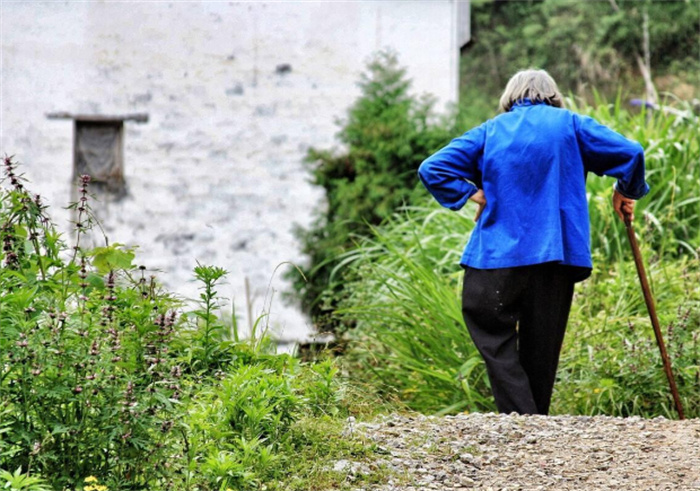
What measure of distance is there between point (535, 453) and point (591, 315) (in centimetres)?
252

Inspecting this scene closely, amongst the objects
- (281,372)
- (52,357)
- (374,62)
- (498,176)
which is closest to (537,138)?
(498,176)

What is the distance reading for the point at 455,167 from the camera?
4508mm

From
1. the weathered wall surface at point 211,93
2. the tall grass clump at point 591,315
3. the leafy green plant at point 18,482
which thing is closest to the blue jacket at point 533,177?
the tall grass clump at point 591,315

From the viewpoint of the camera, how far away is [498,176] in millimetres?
4371

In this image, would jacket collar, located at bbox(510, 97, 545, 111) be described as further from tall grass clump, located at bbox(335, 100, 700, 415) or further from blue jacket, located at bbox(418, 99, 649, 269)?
tall grass clump, located at bbox(335, 100, 700, 415)

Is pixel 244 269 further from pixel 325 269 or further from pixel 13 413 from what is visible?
pixel 13 413

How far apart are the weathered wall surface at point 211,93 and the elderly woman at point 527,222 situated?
5232mm

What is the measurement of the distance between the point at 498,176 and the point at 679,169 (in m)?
2.89

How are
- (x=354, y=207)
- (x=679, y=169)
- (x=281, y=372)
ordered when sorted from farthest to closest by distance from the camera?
(x=354, y=207) → (x=679, y=169) → (x=281, y=372)

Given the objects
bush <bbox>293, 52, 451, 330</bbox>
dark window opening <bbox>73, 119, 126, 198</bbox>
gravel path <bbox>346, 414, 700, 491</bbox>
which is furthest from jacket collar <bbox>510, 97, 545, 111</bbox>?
dark window opening <bbox>73, 119, 126, 198</bbox>

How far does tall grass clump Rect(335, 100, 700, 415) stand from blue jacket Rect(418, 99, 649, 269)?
2.51ft

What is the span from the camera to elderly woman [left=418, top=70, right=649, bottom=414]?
4312 millimetres

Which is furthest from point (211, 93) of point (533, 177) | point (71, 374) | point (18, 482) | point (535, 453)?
point (18, 482)

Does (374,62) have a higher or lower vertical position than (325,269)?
higher
